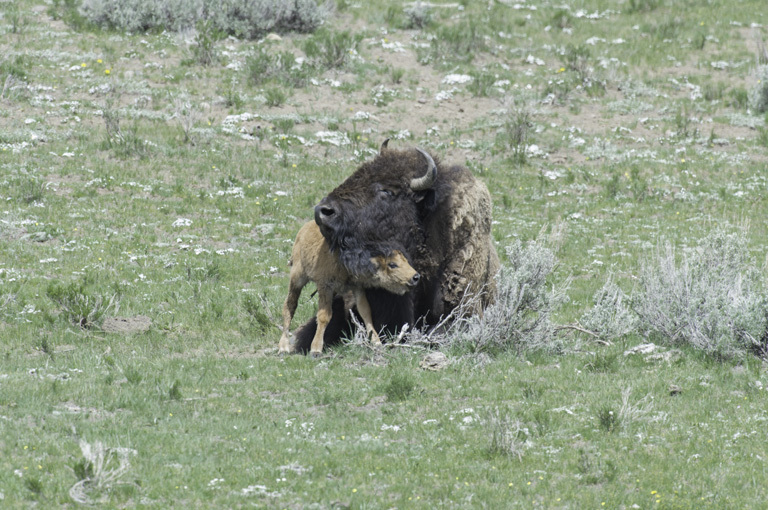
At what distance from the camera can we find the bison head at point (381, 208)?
9.27 metres

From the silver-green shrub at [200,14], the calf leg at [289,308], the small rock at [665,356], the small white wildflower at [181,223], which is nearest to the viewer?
the small rock at [665,356]

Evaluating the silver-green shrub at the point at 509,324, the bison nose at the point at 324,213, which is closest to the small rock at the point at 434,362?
the silver-green shrub at the point at 509,324

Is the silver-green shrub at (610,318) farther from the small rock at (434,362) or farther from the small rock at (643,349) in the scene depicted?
the small rock at (434,362)

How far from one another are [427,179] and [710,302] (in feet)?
11.0

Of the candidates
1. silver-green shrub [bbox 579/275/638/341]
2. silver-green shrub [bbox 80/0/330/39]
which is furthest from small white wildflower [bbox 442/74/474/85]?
silver-green shrub [bbox 579/275/638/341]

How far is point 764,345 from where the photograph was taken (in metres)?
9.53

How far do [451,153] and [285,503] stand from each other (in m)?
14.5

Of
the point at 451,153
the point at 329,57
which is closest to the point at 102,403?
the point at 451,153

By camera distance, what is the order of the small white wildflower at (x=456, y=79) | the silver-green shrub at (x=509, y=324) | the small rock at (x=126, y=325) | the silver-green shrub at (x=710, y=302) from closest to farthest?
the silver-green shrub at (x=710, y=302) → the silver-green shrub at (x=509, y=324) → the small rock at (x=126, y=325) → the small white wildflower at (x=456, y=79)

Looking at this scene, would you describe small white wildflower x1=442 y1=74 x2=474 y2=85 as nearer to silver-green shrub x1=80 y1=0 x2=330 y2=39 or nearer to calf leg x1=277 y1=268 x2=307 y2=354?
silver-green shrub x1=80 y1=0 x2=330 y2=39

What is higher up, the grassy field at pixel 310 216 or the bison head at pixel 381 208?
the bison head at pixel 381 208

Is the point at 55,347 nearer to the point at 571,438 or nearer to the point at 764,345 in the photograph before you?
the point at 571,438

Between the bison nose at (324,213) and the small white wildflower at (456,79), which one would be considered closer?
the bison nose at (324,213)

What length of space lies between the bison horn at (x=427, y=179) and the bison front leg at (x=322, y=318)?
1.41 meters
